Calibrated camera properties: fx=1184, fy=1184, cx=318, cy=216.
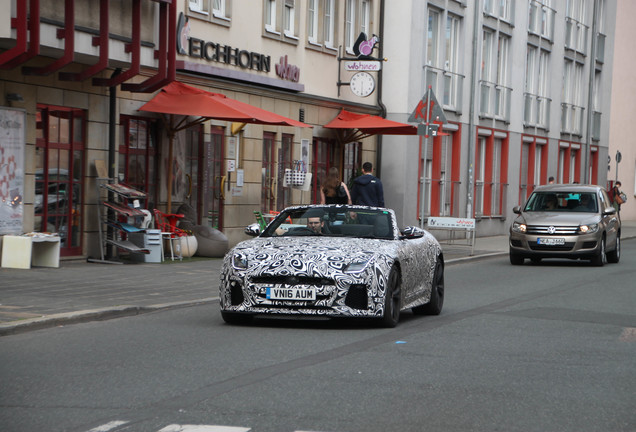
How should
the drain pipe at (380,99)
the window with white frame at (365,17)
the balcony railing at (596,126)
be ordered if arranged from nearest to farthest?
1. the window with white frame at (365,17)
2. the drain pipe at (380,99)
3. the balcony railing at (596,126)

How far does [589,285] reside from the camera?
752 inches

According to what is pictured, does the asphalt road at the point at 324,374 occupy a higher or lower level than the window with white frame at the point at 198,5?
lower

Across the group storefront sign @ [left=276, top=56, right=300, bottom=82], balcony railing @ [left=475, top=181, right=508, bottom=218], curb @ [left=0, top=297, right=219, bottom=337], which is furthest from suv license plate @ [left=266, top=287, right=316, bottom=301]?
balcony railing @ [left=475, top=181, right=508, bottom=218]

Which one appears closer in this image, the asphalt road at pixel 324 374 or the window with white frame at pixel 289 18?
the asphalt road at pixel 324 374

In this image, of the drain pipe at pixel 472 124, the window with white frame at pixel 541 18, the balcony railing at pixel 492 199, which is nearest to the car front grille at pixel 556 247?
the drain pipe at pixel 472 124

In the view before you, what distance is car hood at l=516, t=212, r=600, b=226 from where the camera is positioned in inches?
945

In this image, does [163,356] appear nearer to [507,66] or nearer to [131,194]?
[131,194]

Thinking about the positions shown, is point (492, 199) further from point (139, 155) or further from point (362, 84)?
point (139, 155)

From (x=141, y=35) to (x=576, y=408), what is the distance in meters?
13.6

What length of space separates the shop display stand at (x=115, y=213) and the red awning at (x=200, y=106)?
1.50 m

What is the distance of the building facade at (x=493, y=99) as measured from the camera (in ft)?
107

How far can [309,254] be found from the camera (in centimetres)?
1152

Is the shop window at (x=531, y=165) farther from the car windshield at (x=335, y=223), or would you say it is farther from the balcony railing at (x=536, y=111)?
the car windshield at (x=335, y=223)

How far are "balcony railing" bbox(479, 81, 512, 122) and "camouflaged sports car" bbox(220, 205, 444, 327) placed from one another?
2622 centimetres
